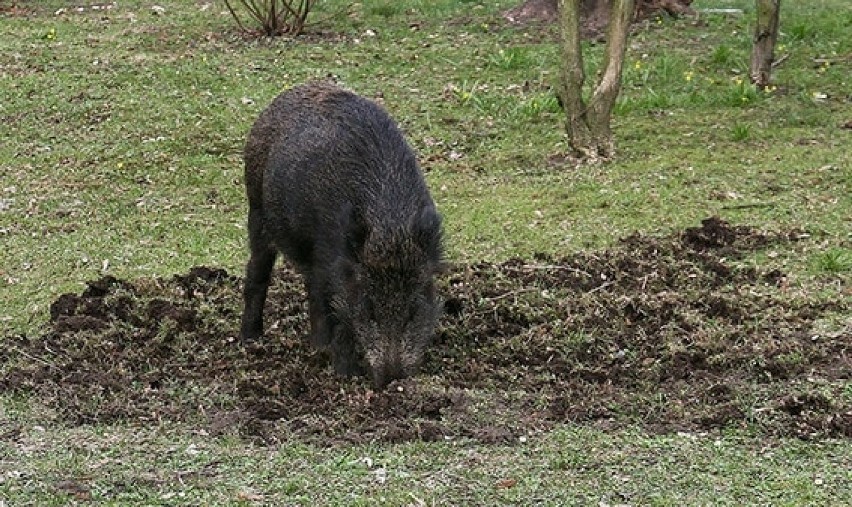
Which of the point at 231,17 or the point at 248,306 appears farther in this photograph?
the point at 231,17

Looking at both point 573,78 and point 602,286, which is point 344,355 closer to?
point 602,286

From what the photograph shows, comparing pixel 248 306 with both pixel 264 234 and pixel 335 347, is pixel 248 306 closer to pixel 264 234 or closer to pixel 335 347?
pixel 264 234

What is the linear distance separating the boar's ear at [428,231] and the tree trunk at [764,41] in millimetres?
7336

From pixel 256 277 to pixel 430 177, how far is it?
380 centimetres

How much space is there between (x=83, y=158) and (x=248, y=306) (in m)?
5.07

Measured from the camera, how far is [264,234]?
752 cm

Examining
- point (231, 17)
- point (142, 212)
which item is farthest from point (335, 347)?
point (231, 17)

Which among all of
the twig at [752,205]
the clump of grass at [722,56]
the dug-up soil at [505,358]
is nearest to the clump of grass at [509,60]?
the clump of grass at [722,56]

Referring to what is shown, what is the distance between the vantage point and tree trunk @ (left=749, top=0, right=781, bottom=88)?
12539 millimetres

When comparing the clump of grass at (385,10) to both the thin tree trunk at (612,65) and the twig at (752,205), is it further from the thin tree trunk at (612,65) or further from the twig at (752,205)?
the twig at (752,205)

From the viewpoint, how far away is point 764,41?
12.8 meters

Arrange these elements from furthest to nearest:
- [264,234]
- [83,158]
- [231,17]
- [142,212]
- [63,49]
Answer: [231,17] → [63,49] → [83,158] → [142,212] → [264,234]

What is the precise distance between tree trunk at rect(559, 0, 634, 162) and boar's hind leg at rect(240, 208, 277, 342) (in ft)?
13.9

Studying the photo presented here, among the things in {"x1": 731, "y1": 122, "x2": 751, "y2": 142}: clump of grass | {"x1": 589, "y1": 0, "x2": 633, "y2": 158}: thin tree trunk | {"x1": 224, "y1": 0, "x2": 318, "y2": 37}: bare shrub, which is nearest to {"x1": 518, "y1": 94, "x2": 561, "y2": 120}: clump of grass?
{"x1": 589, "y1": 0, "x2": 633, "y2": 158}: thin tree trunk
